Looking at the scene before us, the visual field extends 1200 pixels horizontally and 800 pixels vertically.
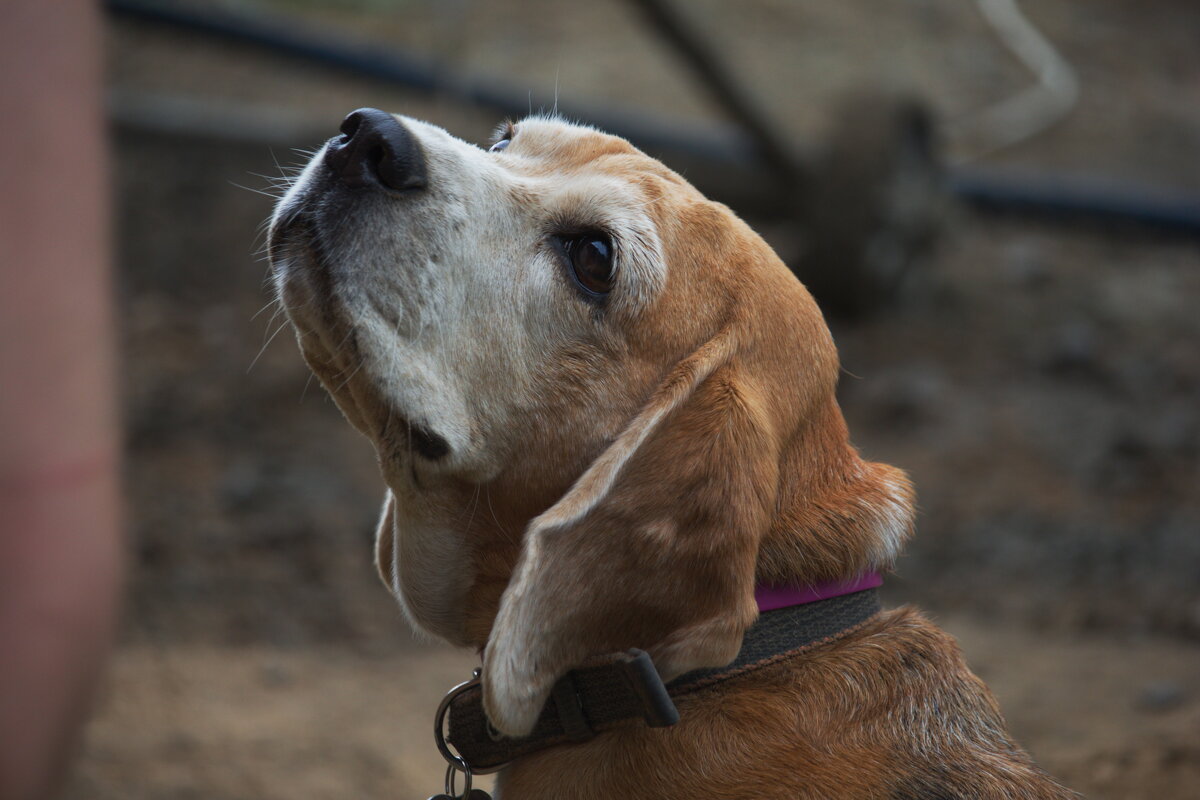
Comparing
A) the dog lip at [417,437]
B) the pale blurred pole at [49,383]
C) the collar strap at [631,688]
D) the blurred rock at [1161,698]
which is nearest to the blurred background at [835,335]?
the blurred rock at [1161,698]

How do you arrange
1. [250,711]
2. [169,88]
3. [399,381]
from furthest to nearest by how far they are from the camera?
A: [169,88]
[250,711]
[399,381]

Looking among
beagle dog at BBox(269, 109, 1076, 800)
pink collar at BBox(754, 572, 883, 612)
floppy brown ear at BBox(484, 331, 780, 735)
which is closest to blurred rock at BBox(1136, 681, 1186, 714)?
beagle dog at BBox(269, 109, 1076, 800)

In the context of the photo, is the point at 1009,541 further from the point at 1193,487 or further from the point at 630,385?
the point at 630,385

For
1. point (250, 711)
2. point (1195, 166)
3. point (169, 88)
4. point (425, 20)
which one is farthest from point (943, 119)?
point (250, 711)

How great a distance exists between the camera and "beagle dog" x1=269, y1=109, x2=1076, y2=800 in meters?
2.50

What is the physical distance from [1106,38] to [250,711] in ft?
40.4

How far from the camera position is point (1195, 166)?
10258 millimetres

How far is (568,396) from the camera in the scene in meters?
2.77

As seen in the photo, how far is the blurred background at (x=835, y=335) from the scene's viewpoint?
5012 mm

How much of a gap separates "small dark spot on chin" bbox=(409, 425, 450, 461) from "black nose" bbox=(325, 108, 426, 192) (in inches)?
22.3

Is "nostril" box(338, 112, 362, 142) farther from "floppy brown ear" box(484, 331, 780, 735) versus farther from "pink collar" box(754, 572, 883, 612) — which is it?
"pink collar" box(754, 572, 883, 612)

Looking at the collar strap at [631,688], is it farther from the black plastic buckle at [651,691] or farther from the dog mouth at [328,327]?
the dog mouth at [328,327]

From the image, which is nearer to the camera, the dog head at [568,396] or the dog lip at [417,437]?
the dog head at [568,396]

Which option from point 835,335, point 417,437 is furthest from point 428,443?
point 835,335
